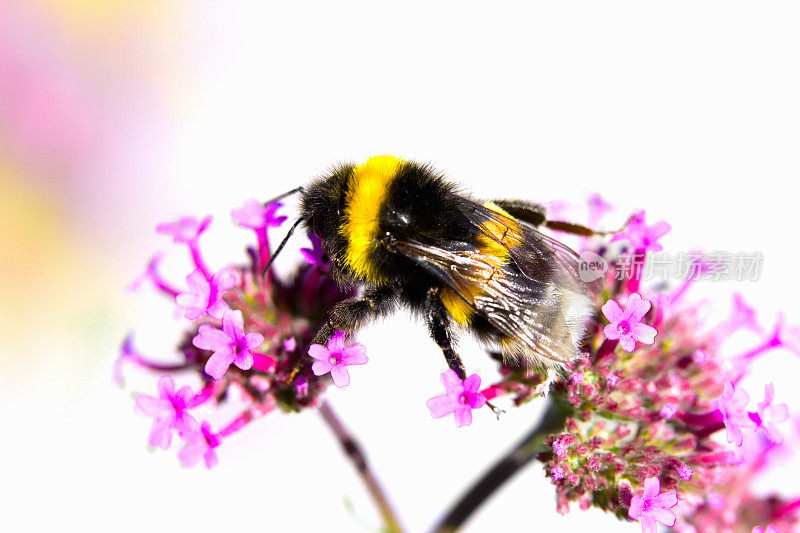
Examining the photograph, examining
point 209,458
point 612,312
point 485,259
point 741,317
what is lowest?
point 741,317

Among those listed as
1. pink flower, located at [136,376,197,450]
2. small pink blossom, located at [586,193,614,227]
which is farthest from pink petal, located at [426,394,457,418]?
small pink blossom, located at [586,193,614,227]

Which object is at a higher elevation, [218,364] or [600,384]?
[218,364]

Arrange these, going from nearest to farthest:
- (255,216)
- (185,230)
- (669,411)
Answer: (669,411) → (255,216) → (185,230)

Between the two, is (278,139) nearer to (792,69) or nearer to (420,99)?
(420,99)

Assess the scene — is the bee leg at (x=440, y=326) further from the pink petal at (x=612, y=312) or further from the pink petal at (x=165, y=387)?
the pink petal at (x=165, y=387)

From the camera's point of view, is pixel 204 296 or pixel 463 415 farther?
pixel 204 296

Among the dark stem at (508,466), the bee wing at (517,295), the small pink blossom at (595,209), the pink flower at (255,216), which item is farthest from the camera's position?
the small pink blossom at (595,209)

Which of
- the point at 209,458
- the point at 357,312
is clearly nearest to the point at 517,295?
the point at 357,312

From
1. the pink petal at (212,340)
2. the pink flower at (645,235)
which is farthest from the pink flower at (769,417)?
the pink petal at (212,340)

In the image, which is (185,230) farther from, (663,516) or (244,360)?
(663,516)
